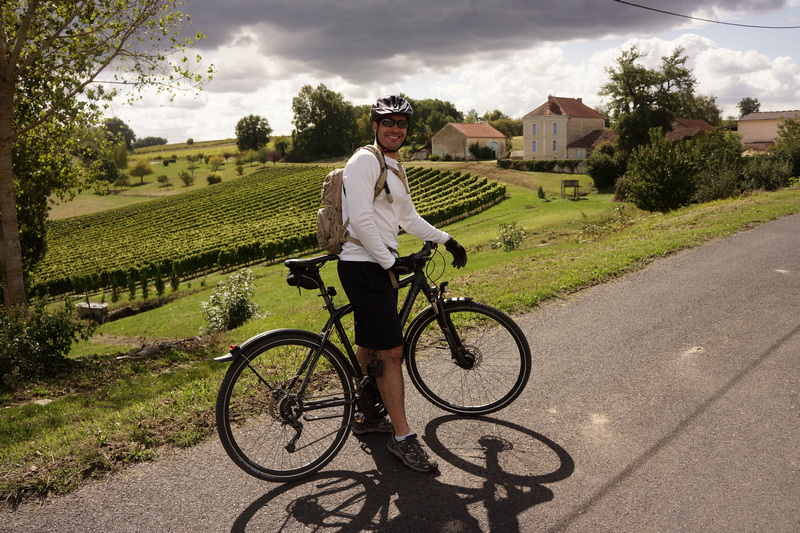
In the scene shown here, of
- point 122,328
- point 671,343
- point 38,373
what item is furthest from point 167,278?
point 671,343

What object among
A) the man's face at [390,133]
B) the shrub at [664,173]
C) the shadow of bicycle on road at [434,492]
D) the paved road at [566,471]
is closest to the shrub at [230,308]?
the paved road at [566,471]

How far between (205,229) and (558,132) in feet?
171

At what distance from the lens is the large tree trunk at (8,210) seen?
38.0 ft

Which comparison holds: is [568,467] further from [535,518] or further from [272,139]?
[272,139]

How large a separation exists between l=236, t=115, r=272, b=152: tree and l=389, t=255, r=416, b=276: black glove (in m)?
145

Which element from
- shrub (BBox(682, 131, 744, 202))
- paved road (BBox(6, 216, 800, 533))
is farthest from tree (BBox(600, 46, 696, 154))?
paved road (BBox(6, 216, 800, 533))

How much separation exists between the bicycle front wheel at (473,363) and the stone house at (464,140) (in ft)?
306

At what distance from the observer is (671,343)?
639cm

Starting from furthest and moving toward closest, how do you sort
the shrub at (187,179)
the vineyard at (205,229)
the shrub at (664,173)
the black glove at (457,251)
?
the shrub at (187,179)
the vineyard at (205,229)
the shrub at (664,173)
the black glove at (457,251)

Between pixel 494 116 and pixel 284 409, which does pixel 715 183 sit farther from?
pixel 494 116

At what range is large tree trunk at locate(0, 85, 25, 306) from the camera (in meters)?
11.6

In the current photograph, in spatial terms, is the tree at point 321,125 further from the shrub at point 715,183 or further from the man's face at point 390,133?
the man's face at point 390,133

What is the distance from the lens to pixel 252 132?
142 metres

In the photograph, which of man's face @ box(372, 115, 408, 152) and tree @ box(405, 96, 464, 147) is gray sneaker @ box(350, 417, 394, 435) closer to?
man's face @ box(372, 115, 408, 152)
